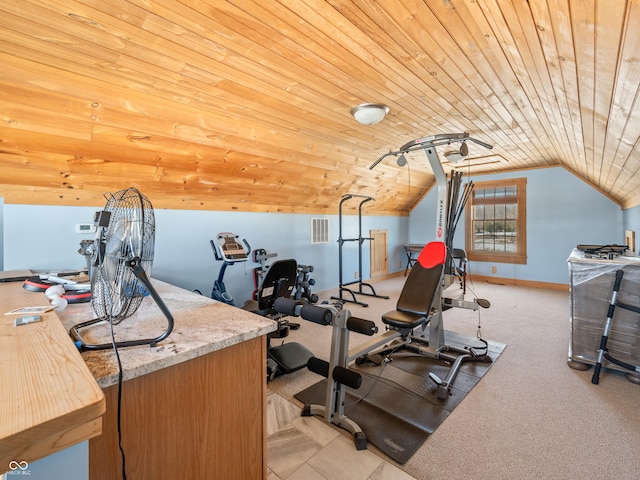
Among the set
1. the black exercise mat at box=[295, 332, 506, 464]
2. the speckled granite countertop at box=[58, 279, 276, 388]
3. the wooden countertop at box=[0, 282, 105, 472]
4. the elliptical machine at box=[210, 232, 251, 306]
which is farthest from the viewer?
the elliptical machine at box=[210, 232, 251, 306]

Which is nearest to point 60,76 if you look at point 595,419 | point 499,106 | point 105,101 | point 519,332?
point 105,101

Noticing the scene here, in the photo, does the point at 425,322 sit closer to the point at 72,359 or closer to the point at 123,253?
the point at 123,253

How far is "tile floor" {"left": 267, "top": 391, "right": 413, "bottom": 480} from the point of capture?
62.0 inches

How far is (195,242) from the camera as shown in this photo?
362 centimetres

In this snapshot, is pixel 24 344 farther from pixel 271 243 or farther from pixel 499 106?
pixel 271 243

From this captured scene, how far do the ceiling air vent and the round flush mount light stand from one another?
8.61ft

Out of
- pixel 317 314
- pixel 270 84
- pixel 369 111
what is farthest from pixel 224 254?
pixel 317 314

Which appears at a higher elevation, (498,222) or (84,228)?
(498,222)

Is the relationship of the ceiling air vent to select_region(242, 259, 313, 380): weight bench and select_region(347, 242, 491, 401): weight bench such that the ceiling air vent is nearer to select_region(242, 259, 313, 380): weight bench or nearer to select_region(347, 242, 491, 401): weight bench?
select_region(242, 259, 313, 380): weight bench

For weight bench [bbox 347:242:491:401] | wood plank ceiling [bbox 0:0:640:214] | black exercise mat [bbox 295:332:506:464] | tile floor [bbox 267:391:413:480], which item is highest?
wood plank ceiling [bbox 0:0:640:214]

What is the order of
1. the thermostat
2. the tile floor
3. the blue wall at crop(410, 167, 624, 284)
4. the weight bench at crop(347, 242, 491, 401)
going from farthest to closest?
the blue wall at crop(410, 167, 624, 284)
the thermostat
the weight bench at crop(347, 242, 491, 401)
the tile floor

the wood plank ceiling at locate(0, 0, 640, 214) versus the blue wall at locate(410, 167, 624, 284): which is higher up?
the wood plank ceiling at locate(0, 0, 640, 214)

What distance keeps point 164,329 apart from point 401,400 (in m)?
1.77

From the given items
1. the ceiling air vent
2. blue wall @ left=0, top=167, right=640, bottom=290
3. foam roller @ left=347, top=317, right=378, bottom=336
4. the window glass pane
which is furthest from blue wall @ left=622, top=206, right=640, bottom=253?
foam roller @ left=347, top=317, right=378, bottom=336
